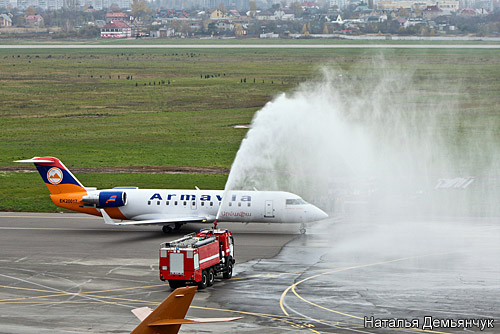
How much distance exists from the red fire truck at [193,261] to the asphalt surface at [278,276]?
85 cm

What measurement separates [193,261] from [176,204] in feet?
62.3

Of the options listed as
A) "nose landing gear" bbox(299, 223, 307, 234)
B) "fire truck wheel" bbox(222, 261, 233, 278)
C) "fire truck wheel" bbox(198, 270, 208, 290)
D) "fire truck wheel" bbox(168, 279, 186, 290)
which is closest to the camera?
"fire truck wheel" bbox(168, 279, 186, 290)

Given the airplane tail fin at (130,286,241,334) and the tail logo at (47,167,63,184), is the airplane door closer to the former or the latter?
the tail logo at (47,167,63,184)

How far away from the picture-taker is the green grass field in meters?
86.5

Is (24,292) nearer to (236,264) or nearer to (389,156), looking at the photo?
(236,264)

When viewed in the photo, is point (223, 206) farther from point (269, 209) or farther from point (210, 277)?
point (210, 277)

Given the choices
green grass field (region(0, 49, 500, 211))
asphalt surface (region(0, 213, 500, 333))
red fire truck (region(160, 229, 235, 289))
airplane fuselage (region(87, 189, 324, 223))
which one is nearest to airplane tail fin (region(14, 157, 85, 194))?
asphalt surface (region(0, 213, 500, 333))

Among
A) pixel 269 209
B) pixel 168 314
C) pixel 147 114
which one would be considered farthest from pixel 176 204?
pixel 147 114

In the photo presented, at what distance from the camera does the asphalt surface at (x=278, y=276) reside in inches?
1538

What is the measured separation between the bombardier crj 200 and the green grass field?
904 centimetres

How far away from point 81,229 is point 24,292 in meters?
19.2

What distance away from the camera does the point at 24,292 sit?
44.4 meters

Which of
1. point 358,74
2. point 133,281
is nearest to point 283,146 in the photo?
point 133,281

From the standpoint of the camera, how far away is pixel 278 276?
1865 inches
